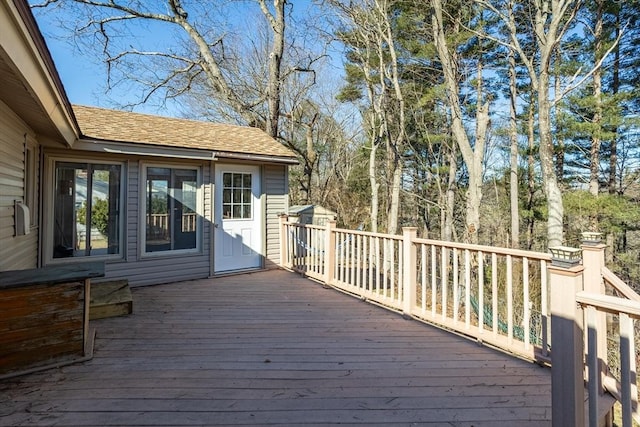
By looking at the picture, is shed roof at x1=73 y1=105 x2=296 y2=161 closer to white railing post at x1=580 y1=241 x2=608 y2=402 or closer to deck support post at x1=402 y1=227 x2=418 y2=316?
deck support post at x1=402 y1=227 x2=418 y2=316

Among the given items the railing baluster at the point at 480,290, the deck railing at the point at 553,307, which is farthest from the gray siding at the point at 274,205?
the railing baluster at the point at 480,290

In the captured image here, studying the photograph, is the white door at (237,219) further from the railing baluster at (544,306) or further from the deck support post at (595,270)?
the deck support post at (595,270)

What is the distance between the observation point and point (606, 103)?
10758 millimetres

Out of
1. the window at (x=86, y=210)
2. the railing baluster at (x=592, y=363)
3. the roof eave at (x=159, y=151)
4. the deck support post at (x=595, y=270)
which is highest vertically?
the roof eave at (x=159, y=151)

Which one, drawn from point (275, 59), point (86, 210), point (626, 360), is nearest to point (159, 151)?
point (86, 210)

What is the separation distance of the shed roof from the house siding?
Result: 1.05m

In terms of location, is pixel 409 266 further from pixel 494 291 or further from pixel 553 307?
pixel 553 307

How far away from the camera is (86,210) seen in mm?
4910

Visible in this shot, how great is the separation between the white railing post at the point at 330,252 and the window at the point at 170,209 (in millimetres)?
2224

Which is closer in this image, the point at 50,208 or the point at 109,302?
the point at 109,302

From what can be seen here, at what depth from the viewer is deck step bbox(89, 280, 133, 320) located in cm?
378

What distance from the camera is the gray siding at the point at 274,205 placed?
6590 millimetres

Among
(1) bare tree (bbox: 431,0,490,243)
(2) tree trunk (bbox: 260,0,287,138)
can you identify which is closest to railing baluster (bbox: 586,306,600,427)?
(1) bare tree (bbox: 431,0,490,243)

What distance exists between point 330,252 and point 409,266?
1.66 metres
